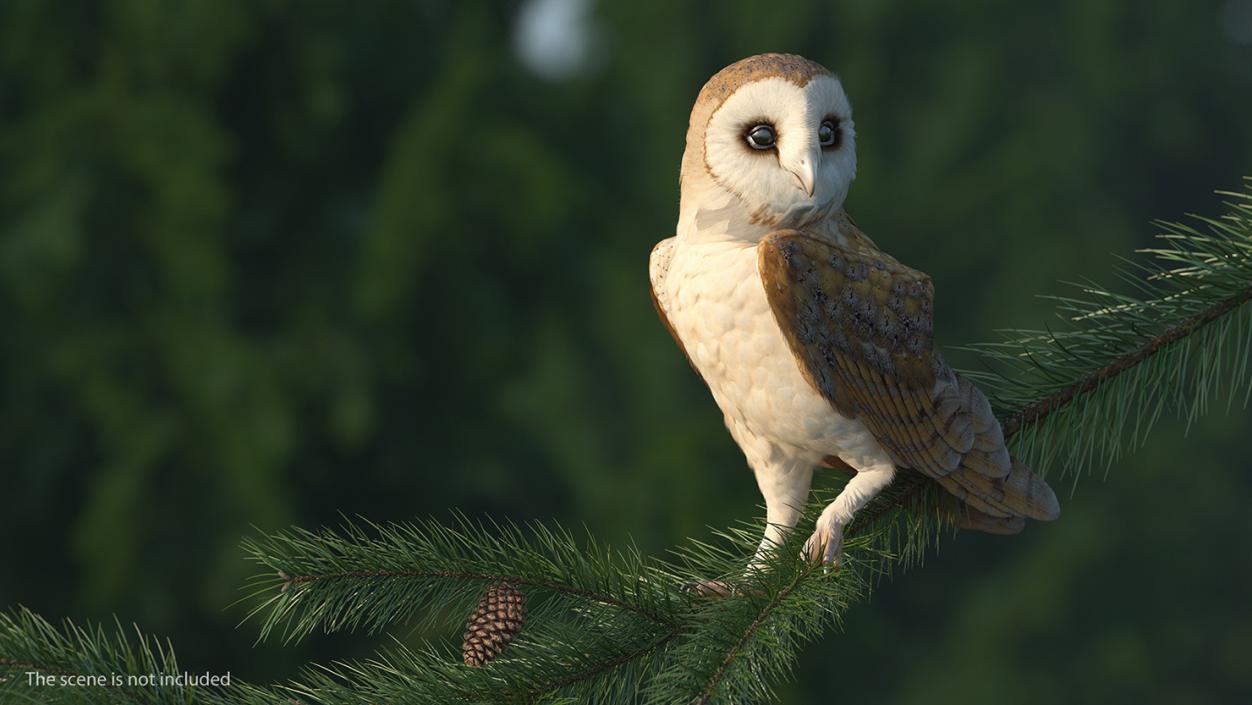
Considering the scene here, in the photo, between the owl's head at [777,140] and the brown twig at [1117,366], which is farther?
the brown twig at [1117,366]

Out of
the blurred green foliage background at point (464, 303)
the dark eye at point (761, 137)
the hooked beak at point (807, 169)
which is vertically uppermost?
the dark eye at point (761, 137)

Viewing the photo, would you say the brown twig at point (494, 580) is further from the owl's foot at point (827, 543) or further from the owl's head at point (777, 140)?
the owl's head at point (777, 140)

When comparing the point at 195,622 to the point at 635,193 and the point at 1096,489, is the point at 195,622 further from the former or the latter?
the point at 1096,489

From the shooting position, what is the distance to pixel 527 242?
612 cm

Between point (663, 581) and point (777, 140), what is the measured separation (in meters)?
0.61

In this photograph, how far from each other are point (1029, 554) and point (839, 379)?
6.15 m

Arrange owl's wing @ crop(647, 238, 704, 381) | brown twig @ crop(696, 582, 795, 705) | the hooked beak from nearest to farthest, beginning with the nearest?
1. brown twig @ crop(696, 582, 795, 705)
2. the hooked beak
3. owl's wing @ crop(647, 238, 704, 381)

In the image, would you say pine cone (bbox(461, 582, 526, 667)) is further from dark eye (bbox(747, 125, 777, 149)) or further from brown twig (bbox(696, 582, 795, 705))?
dark eye (bbox(747, 125, 777, 149))

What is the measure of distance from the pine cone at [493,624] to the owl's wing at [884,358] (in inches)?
19.5

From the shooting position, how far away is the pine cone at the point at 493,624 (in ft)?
5.58

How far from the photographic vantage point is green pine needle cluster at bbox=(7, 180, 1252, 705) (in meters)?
1.61

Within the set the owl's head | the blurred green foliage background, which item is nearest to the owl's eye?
the owl's head

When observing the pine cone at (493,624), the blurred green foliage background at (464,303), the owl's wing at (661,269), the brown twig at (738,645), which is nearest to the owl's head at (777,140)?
the owl's wing at (661,269)

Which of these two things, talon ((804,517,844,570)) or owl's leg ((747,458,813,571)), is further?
owl's leg ((747,458,813,571))
